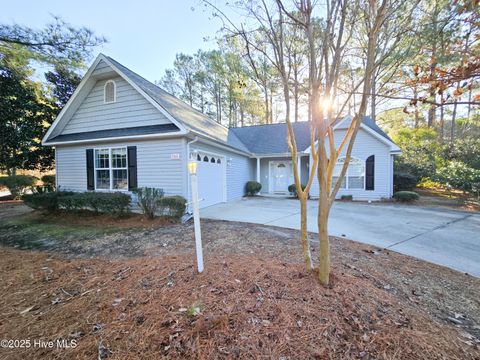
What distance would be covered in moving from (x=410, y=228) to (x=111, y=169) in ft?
33.9

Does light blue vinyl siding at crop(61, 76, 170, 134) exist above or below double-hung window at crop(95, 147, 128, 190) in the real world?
above

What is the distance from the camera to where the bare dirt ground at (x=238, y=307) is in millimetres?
1795

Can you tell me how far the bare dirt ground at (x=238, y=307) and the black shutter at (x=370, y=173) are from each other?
874 cm

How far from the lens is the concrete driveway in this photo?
421cm

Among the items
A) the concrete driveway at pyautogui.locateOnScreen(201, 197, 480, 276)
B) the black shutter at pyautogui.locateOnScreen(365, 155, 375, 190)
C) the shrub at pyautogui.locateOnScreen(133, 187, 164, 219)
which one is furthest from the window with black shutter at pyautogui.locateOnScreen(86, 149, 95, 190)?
the black shutter at pyautogui.locateOnScreen(365, 155, 375, 190)

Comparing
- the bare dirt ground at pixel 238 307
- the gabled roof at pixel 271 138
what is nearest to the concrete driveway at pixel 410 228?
the bare dirt ground at pixel 238 307

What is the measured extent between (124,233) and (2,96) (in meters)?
13.5

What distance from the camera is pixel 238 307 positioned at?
2172mm

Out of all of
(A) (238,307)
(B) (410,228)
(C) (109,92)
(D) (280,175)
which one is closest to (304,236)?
(A) (238,307)

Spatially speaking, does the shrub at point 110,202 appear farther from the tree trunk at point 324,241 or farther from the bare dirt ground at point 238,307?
the tree trunk at point 324,241

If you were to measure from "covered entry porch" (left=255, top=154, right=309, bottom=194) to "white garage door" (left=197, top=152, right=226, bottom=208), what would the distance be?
4.12 meters

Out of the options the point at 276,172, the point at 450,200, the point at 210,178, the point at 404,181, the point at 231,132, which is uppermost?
the point at 231,132

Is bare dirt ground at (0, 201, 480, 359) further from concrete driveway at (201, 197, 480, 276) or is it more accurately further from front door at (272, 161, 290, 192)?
front door at (272, 161, 290, 192)

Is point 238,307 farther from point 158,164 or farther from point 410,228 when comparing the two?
point 158,164
